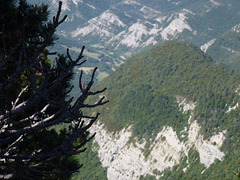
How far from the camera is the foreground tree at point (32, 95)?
25.7 ft

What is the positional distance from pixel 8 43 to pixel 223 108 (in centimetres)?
19346

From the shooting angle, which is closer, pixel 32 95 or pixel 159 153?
pixel 32 95

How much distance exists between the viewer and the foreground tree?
25.7ft

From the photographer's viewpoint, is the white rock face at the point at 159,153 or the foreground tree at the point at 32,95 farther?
the white rock face at the point at 159,153

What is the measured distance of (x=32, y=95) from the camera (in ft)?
27.6

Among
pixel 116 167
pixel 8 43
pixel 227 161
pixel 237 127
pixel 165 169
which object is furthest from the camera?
pixel 116 167

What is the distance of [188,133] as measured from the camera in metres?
183

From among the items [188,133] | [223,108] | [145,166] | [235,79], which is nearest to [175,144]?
[188,133]

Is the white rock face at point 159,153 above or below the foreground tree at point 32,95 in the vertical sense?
below

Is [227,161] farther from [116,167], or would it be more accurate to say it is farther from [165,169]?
[116,167]

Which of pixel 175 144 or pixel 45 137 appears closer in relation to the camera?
pixel 45 137

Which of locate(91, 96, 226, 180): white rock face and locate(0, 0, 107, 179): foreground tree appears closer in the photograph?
locate(0, 0, 107, 179): foreground tree

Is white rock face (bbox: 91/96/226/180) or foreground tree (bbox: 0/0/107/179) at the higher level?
foreground tree (bbox: 0/0/107/179)

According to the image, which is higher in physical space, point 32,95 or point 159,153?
point 32,95
